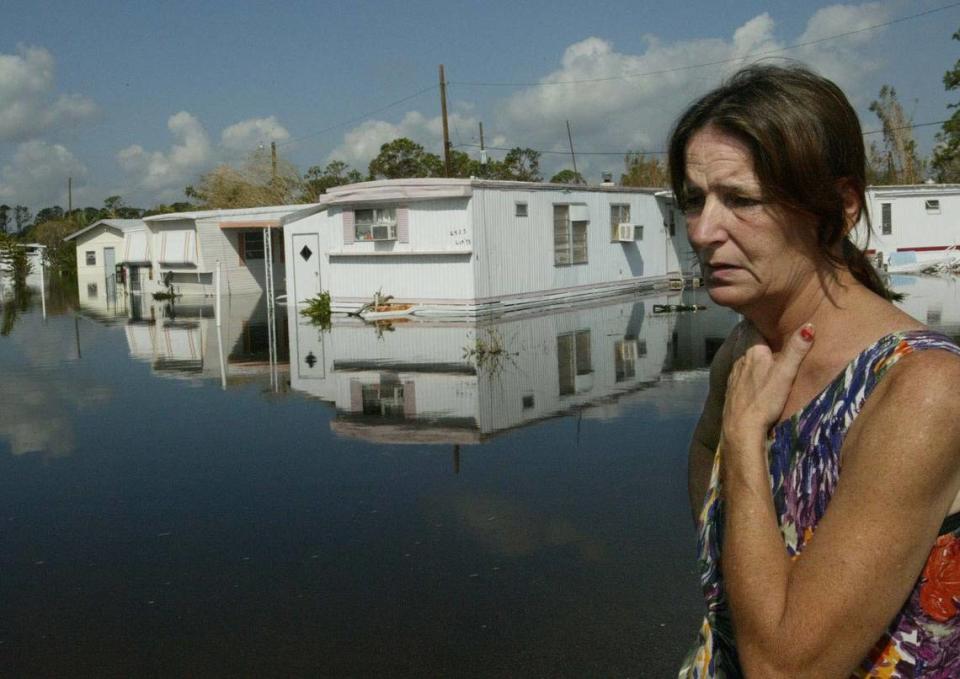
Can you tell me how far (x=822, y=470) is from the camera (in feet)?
4.32

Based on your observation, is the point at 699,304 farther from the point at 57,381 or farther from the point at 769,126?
the point at 769,126

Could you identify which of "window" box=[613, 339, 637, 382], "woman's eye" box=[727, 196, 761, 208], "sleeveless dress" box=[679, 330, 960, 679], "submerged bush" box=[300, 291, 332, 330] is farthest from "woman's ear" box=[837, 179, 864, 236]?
"submerged bush" box=[300, 291, 332, 330]

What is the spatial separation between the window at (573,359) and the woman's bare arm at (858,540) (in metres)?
9.72

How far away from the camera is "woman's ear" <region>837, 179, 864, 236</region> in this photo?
1.43 metres

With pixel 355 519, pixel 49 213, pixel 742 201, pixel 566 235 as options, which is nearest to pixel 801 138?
pixel 742 201

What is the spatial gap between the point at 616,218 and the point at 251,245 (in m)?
14.1

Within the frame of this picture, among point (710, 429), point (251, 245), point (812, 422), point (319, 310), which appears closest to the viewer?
point (812, 422)

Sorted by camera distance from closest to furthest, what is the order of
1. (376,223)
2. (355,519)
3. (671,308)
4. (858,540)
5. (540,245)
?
(858,540) < (355,519) < (671,308) < (376,223) < (540,245)

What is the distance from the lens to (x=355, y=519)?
636 cm

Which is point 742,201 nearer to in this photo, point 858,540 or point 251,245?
point 858,540

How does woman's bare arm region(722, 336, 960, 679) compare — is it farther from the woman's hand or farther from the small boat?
the small boat

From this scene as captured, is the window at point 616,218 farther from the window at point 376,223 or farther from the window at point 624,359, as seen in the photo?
the window at point 624,359

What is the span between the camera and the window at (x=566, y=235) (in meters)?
23.8

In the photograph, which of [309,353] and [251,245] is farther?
[251,245]
